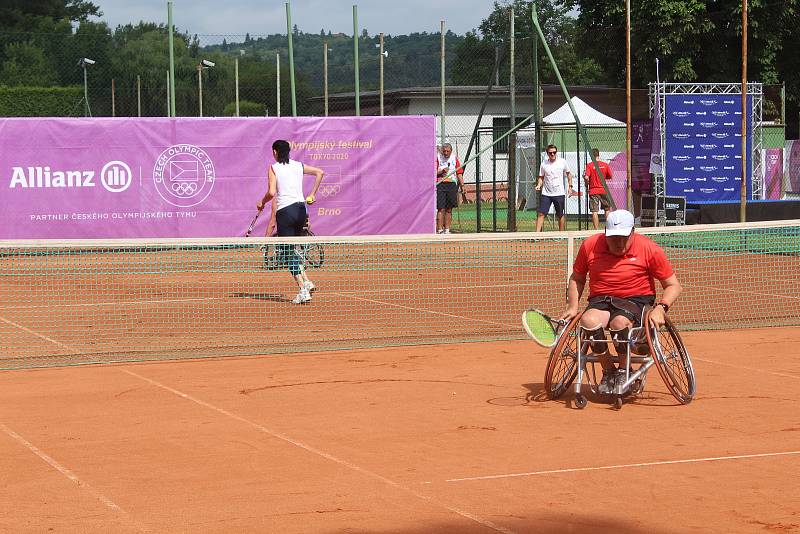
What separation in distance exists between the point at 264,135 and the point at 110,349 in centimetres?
957

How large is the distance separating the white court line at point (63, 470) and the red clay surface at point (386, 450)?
19mm

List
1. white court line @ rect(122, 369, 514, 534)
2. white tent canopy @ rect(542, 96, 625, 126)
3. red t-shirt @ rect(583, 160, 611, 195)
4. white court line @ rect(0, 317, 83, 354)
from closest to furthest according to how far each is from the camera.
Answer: white court line @ rect(122, 369, 514, 534)
white court line @ rect(0, 317, 83, 354)
red t-shirt @ rect(583, 160, 611, 195)
white tent canopy @ rect(542, 96, 625, 126)

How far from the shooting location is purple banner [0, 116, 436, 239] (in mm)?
18734

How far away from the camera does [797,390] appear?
27.8 feet

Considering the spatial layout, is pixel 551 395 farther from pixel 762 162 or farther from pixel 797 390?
pixel 762 162

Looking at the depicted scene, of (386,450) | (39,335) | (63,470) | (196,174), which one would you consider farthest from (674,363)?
(196,174)

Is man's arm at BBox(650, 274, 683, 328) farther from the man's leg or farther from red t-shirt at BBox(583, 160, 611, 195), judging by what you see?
red t-shirt at BBox(583, 160, 611, 195)

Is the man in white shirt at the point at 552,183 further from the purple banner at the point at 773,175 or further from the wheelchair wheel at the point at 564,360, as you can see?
the purple banner at the point at 773,175

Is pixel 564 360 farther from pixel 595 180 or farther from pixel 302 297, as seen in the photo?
pixel 595 180

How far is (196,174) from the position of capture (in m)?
19.3

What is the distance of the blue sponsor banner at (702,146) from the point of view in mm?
24344

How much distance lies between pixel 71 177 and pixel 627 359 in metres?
12.9

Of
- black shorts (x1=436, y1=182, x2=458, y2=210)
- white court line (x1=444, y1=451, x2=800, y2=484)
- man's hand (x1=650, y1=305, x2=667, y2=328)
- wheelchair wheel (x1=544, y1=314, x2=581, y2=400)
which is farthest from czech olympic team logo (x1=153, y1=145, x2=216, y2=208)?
white court line (x1=444, y1=451, x2=800, y2=484)

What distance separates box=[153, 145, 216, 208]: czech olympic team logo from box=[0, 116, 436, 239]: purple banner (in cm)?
2
